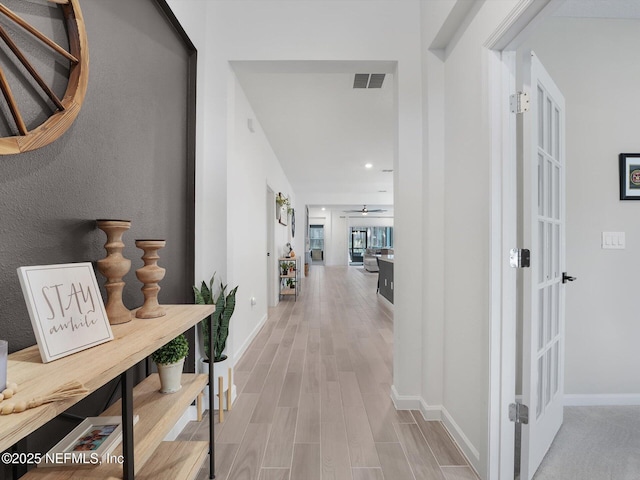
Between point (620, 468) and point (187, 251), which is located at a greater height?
point (187, 251)

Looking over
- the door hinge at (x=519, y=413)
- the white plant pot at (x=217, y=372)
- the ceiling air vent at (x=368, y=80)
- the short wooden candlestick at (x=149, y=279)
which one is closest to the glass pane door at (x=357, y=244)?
the ceiling air vent at (x=368, y=80)

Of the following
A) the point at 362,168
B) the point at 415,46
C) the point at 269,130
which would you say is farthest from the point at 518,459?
the point at 362,168

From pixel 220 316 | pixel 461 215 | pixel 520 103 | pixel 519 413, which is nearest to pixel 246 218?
pixel 220 316

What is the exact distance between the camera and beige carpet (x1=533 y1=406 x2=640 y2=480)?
149 centimetres

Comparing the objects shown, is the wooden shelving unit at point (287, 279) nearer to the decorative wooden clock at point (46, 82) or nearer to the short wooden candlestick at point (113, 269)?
the short wooden candlestick at point (113, 269)

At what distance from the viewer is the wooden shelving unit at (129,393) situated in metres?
0.56

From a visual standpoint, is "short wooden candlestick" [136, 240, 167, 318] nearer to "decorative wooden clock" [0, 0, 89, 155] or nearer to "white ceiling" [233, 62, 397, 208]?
"decorative wooden clock" [0, 0, 89, 155]

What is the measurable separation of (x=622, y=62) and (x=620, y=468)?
2.52 meters

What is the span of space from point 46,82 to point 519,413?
2.23 m

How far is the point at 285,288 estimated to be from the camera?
6027 millimetres

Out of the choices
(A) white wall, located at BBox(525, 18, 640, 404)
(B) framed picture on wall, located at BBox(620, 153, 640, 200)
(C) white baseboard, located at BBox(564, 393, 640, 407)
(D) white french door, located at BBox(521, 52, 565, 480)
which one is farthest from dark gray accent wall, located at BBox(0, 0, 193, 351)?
(B) framed picture on wall, located at BBox(620, 153, 640, 200)

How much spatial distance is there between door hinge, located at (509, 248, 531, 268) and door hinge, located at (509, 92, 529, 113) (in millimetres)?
631

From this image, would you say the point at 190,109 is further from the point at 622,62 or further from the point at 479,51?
the point at 622,62

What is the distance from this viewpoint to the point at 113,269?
1.00 m
